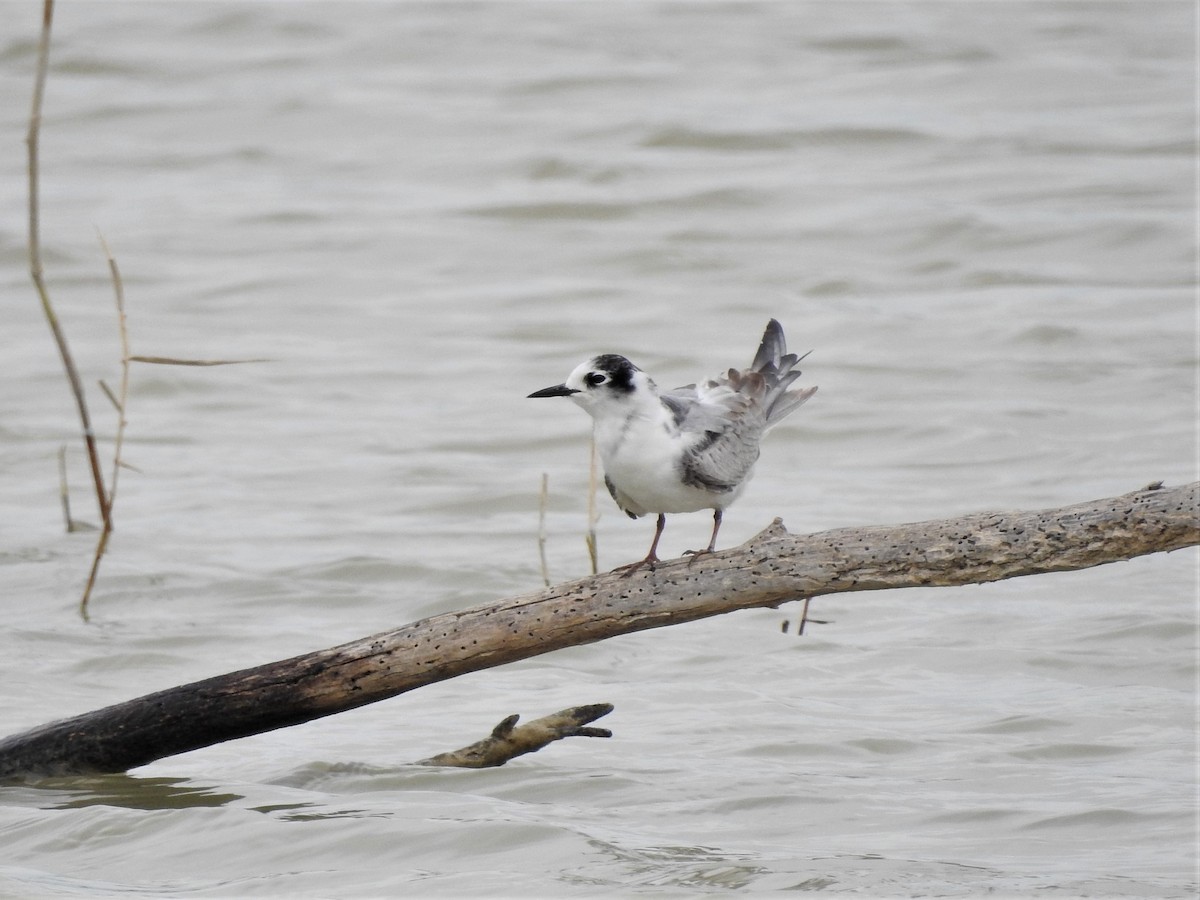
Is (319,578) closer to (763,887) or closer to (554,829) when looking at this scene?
(554,829)

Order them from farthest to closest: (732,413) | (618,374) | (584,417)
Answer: (584,417)
(732,413)
(618,374)

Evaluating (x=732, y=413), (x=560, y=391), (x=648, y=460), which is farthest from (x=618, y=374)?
(x=732, y=413)

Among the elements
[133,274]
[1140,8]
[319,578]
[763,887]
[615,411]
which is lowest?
[763,887]

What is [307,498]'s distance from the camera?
33.0 ft

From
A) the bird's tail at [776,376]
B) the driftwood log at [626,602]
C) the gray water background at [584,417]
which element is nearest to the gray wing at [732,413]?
the bird's tail at [776,376]

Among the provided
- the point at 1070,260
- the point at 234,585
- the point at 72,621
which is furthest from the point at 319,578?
the point at 1070,260

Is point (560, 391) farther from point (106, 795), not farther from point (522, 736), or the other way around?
point (106, 795)

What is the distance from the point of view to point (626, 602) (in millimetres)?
4965

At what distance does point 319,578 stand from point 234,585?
439mm

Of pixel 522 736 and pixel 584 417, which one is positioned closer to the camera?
pixel 522 736

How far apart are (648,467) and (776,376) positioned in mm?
969

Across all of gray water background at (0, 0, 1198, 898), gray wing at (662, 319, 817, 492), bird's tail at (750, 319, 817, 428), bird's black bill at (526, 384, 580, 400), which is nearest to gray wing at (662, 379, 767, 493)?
gray wing at (662, 319, 817, 492)

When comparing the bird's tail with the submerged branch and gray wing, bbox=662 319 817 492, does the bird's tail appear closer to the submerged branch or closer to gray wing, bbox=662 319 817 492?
gray wing, bbox=662 319 817 492

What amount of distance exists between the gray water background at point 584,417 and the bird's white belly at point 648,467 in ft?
3.86
